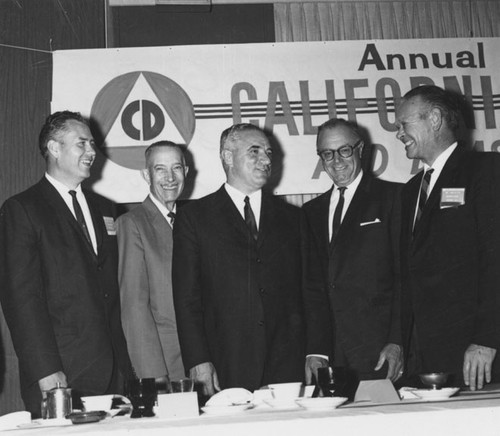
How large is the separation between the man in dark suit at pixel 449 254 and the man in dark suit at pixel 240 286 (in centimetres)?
54

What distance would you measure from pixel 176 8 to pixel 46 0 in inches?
33.9

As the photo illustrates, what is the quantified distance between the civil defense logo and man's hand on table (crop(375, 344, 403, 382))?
2.06 meters

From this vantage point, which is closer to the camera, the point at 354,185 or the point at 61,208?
the point at 61,208

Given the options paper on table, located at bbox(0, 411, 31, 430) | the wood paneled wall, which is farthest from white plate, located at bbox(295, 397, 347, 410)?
the wood paneled wall

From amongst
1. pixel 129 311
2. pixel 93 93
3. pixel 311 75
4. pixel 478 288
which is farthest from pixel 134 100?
pixel 478 288

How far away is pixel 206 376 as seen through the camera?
11.0ft

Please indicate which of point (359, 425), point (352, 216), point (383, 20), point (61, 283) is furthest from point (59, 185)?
point (383, 20)

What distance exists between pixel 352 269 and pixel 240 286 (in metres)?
0.59

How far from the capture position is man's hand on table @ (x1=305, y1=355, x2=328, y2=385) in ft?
11.1

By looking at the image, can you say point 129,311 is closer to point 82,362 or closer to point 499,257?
point 82,362

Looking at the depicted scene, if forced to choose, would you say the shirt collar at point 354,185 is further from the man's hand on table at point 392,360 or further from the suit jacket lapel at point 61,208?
the suit jacket lapel at point 61,208

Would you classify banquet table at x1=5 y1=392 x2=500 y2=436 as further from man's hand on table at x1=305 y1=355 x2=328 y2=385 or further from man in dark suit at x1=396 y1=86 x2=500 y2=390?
man's hand on table at x1=305 y1=355 x2=328 y2=385

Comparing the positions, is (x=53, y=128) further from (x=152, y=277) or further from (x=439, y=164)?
(x=439, y=164)

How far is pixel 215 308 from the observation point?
358cm
